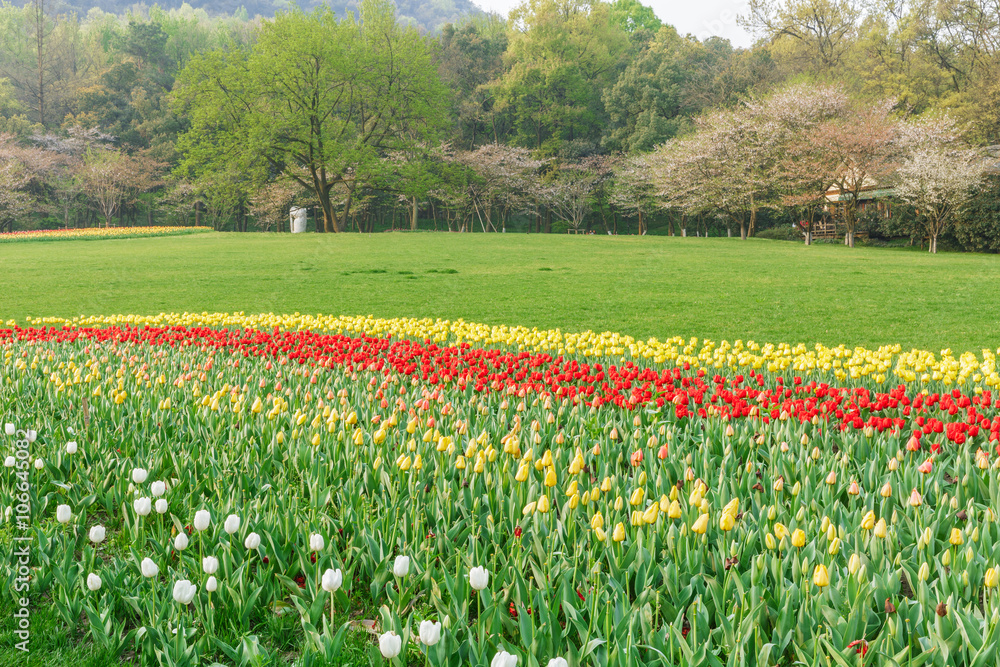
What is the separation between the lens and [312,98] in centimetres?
3522

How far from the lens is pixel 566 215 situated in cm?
5144

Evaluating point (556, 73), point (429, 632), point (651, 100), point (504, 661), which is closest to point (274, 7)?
point (556, 73)

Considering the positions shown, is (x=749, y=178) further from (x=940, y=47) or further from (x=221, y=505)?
(x=221, y=505)

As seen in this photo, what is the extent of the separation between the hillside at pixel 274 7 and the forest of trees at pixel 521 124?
152ft

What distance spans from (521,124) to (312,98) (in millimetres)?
21687

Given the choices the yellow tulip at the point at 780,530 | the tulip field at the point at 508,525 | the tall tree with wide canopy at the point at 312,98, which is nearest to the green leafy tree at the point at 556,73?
the tall tree with wide canopy at the point at 312,98

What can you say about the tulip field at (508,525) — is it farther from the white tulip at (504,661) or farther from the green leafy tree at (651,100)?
the green leafy tree at (651,100)

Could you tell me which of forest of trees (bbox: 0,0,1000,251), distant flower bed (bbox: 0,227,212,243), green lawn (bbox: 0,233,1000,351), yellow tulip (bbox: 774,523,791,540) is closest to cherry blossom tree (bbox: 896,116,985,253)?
forest of trees (bbox: 0,0,1000,251)

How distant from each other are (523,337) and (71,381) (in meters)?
3.76

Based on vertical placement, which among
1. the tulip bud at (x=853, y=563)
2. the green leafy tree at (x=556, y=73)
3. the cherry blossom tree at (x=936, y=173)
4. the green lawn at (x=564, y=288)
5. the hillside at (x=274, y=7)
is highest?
the hillside at (x=274, y=7)

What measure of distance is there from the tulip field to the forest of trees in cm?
2977

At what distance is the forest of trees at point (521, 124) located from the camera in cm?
3294

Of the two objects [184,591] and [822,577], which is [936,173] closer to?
[822,577]

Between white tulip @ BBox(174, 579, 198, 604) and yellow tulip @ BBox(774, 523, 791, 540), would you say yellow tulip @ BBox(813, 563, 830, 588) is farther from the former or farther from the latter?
white tulip @ BBox(174, 579, 198, 604)
